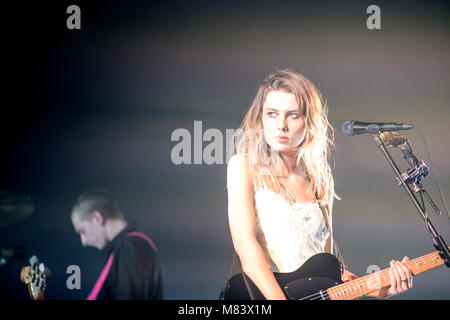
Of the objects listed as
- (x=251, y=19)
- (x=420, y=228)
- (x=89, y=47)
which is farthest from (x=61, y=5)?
(x=420, y=228)

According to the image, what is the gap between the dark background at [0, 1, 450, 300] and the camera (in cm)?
294

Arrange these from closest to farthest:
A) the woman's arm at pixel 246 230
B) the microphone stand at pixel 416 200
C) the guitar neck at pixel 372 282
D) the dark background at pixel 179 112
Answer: the woman's arm at pixel 246 230, the guitar neck at pixel 372 282, the microphone stand at pixel 416 200, the dark background at pixel 179 112

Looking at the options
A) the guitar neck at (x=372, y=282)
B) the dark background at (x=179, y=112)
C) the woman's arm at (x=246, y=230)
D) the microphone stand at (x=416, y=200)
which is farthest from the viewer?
the dark background at (x=179, y=112)

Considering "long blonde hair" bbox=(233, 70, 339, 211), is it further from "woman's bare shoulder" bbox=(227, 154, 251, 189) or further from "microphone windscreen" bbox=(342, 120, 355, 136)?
"microphone windscreen" bbox=(342, 120, 355, 136)

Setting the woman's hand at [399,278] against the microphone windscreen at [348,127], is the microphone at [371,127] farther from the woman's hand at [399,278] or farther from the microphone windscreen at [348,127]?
the woman's hand at [399,278]

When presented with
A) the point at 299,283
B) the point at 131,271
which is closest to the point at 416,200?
the point at 299,283

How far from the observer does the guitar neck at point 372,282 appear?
2.70 metres

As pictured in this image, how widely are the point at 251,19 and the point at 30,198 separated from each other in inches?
76.2

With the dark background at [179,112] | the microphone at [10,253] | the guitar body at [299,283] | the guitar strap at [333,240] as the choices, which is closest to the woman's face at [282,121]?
the dark background at [179,112]

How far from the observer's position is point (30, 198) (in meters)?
2.95

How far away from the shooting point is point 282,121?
283 centimetres

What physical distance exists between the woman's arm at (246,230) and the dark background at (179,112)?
0.62 ft

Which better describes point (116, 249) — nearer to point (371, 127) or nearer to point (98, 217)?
point (98, 217)

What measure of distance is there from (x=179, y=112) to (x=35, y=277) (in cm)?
141
